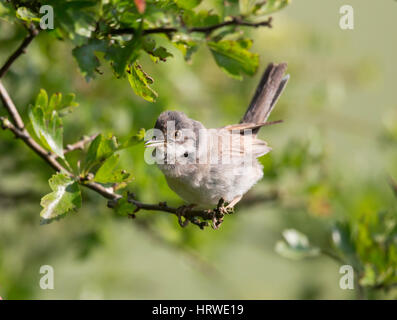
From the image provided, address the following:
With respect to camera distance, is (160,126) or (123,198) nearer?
(123,198)

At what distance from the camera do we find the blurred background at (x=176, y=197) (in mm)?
3240

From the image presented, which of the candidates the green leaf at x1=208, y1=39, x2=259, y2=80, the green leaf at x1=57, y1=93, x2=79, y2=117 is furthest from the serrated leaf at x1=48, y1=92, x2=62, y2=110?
the green leaf at x1=208, y1=39, x2=259, y2=80

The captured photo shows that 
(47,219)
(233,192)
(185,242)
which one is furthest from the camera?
(185,242)

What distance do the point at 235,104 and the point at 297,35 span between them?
0.93m

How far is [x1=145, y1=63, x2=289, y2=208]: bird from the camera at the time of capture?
Answer: 97.4 inches

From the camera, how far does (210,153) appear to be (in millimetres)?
2697

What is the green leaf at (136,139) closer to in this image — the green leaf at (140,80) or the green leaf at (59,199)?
the green leaf at (140,80)

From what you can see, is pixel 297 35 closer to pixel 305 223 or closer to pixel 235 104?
pixel 235 104

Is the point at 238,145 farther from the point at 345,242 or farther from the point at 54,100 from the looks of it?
the point at 54,100

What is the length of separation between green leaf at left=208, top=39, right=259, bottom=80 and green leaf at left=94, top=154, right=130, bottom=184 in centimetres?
54

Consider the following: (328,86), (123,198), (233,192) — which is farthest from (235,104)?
(123,198)

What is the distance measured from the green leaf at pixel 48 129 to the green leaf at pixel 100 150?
4.1 inches

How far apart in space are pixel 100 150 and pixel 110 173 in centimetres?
9
